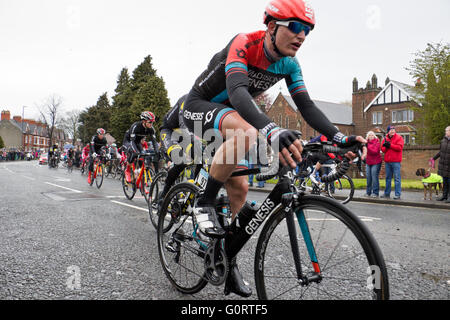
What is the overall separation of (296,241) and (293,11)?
142cm

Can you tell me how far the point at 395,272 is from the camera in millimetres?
3100

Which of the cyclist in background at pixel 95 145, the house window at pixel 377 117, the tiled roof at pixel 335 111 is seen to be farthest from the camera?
the tiled roof at pixel 335 111

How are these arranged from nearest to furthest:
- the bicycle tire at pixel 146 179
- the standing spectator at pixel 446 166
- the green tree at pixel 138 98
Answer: the bicycle tire at pixel 146 179 < the standing spectator at pixel 446 166 < the green tree at pixel 138 98

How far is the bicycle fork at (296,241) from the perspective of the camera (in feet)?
6.25

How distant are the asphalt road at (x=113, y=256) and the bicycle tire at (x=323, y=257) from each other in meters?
0.74

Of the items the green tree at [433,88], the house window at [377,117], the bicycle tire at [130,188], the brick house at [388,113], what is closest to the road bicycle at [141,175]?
the bicycle tire at [130,188]

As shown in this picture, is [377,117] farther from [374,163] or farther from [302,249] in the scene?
[302,249]

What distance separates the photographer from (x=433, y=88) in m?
22.4

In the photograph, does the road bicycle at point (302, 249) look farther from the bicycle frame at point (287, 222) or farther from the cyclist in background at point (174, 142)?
the cyclist in background at point (174, 142)

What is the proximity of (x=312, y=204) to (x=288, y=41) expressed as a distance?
112 cm
